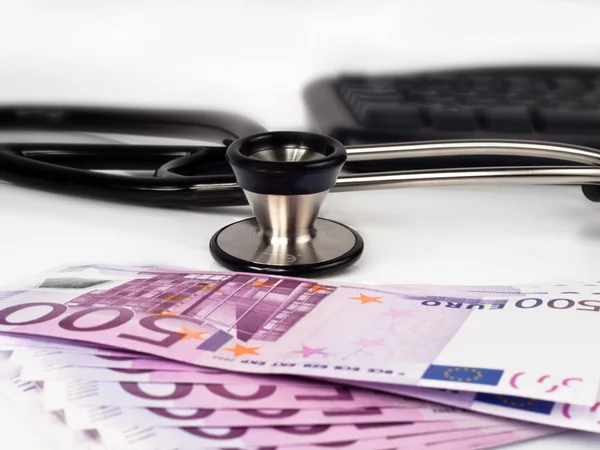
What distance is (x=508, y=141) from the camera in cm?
75

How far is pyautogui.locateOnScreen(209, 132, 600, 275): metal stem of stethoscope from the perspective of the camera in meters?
0.65

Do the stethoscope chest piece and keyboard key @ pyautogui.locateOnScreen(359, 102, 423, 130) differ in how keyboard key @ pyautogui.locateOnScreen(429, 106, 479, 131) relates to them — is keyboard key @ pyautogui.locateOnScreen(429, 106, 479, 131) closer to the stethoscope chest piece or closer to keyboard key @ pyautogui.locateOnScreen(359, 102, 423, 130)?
keyboard key @ pyautogui.locateOnScreen(359, 102, 423, 130)

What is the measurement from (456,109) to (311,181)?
315mm

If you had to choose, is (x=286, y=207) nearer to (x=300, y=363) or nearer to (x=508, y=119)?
(x=300, y=363)

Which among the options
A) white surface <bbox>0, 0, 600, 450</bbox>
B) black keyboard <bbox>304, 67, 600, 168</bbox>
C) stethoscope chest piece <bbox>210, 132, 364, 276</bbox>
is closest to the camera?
stethoscope chest piece <bbox>210, 132, 364, 276</bbox>

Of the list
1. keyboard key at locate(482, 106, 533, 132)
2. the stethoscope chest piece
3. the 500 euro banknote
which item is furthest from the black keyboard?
the 500 euro banknote

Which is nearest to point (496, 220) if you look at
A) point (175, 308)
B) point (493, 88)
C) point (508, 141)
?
point (508, 141)

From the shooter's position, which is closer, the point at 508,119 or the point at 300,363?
the point at 300,363

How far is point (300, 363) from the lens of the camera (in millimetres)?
474

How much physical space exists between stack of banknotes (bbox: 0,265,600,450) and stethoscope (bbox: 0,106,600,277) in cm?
9

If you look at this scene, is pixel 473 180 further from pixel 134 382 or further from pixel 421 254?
pixel 134 382

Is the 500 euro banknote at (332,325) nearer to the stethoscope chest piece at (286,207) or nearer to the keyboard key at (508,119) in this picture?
the stethoscope chest piece at (286,207)

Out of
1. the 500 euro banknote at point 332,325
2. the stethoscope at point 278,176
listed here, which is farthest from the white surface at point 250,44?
the 500 euro banknote at point 332,325

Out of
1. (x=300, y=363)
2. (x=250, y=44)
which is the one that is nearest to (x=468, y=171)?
(x=300, y=363)
